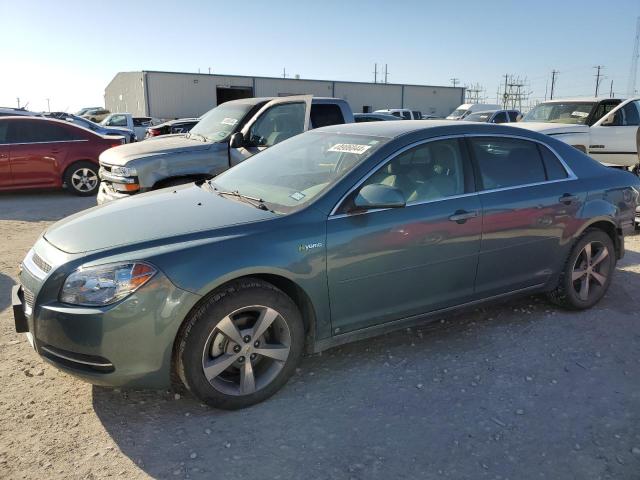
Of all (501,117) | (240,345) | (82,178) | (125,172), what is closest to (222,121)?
(125,172)

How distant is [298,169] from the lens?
3998 millimetres

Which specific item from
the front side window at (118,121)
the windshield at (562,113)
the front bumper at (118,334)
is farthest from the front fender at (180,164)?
the front side window at (118,121)

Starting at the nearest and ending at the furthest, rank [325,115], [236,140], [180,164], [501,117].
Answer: [180,164]
[236,140]
[325,115]
[501,117]

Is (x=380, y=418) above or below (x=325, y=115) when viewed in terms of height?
below

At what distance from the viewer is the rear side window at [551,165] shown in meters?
4.37

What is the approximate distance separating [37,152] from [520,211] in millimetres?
9487

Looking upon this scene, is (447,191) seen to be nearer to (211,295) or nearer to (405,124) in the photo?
(405,124)

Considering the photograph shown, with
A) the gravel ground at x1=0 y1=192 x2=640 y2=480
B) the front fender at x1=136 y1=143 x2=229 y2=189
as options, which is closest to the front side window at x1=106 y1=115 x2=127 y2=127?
the front fender at x1=136 y1=143 x2=229 y2=189

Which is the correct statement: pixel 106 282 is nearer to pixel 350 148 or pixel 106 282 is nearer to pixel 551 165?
pixel 350 148

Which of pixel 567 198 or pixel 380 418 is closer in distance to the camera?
pixel 380 418

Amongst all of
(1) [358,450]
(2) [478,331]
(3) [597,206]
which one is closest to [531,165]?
(3) [597,206]

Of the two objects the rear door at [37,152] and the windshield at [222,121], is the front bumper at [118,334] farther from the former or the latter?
the rear door at [37,152]

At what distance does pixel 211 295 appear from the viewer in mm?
3000

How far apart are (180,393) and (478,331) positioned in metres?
2.36
